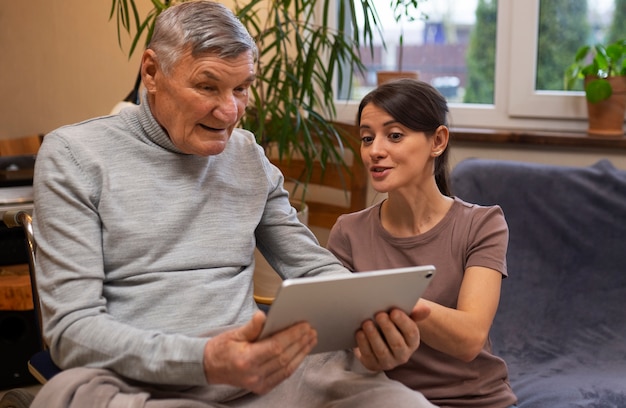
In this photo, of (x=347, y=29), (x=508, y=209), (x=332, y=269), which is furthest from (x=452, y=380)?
(x=347, y=29)

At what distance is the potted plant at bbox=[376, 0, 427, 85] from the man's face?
4.47 feet

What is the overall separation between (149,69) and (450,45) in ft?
5.64

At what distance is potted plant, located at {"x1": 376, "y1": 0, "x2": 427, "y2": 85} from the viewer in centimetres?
283

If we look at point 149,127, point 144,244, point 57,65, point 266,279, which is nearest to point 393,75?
point 266,279

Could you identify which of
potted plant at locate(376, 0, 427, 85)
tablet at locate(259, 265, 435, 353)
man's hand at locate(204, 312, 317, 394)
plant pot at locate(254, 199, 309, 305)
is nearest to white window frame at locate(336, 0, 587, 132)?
potted plant at locate(376, 0, 427, 85)

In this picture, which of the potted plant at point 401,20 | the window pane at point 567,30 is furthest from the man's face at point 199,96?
the window pane at point 567,30

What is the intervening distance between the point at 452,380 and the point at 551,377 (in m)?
0.56

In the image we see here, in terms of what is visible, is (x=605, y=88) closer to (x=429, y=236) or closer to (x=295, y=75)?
(x=295, y=75)

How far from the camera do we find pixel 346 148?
305 cm

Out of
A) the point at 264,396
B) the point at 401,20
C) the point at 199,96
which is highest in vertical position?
the point at 401,20

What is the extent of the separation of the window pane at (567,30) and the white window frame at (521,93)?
0.04 metres

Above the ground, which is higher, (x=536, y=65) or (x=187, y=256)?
(x=536, y=65)

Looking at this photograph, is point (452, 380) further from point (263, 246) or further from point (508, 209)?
point (508, 209)

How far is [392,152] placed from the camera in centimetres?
170
